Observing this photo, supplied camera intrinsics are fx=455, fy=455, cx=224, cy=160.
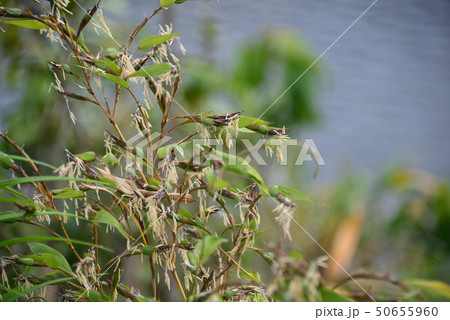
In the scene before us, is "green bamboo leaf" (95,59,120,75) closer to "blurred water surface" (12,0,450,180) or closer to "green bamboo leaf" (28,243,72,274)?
"green bamboo leaf" (28,243,72,274)

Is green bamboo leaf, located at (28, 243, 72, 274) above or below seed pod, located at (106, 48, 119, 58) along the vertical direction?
below

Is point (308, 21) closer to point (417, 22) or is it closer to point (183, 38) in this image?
point (417, 22)

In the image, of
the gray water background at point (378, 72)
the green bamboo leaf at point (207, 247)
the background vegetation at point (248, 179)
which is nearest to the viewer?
the green bamboo leaf at point (207, 247)

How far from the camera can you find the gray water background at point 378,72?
67.7 inches

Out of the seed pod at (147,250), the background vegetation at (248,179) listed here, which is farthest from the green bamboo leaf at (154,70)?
the background vegetation at (248,179)

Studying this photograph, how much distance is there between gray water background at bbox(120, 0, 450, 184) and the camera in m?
1.72

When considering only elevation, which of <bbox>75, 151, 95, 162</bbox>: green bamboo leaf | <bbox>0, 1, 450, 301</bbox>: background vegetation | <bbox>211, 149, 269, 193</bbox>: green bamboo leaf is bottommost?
<bbox>0, 1, 450, 301</bbox>: background vegetation

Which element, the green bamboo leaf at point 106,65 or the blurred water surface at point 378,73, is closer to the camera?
the green bamboo leaf at point 106,65

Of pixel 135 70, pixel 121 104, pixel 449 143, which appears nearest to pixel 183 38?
pixel 121 104

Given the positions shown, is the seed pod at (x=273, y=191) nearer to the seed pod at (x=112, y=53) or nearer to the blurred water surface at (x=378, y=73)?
the seed pod at (x=112, y=53)

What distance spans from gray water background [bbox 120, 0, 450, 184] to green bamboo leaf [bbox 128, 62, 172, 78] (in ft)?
4.64

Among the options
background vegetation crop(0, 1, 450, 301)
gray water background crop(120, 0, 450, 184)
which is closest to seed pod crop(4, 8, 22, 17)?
background vegetation crop(0, 1, 450, 301)

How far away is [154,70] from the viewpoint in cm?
32

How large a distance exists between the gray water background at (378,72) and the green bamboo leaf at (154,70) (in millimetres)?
1415
